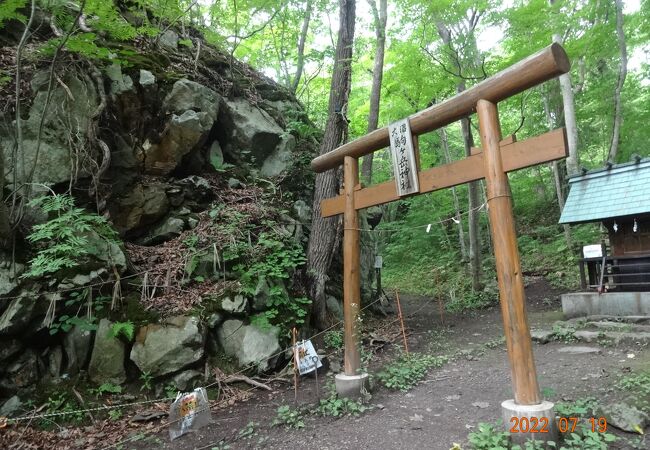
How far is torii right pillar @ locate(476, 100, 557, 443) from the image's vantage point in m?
3.39

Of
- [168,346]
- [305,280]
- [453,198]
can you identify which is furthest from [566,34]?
[168,346]

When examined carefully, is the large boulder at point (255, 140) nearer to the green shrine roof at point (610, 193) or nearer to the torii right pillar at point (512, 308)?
the torii right pillar at point (512, 308)

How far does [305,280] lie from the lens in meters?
8.04

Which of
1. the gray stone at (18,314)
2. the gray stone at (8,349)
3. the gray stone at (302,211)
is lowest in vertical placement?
the gray stone at (8,349)

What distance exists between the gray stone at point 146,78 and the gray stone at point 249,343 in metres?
5.27

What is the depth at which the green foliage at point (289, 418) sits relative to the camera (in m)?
4.64

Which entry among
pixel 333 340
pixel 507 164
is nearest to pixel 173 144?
pixel 333 340

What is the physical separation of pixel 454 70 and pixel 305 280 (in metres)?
7.32

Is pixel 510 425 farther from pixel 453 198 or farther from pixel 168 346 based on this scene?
pixel 453 198

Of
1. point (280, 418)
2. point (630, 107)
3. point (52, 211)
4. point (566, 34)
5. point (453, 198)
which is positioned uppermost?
point (566, 34)

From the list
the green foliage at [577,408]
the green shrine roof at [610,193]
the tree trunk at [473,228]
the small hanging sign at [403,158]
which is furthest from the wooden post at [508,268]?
the tree trunk at [473,228]

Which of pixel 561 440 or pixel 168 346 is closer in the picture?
pixel 561 440

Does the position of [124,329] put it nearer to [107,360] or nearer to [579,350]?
[107,360]

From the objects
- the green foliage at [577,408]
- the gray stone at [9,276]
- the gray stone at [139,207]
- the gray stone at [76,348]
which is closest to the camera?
the green foliage at [577,408]
